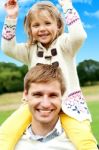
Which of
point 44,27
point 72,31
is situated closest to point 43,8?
point 44,27

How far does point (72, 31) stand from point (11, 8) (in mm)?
453

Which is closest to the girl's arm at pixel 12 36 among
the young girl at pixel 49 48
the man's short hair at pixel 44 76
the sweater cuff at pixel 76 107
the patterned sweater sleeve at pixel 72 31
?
the young girl at pixel 49 48

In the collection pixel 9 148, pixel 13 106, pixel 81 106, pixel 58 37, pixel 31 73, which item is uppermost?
pixel 58 37

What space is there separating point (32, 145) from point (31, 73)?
39 cm

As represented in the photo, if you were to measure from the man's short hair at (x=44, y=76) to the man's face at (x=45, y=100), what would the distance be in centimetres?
2

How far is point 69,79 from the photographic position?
10.3ft

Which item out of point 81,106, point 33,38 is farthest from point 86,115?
point 33,38

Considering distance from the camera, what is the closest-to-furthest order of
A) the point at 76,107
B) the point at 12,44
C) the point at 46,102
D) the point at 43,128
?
the point at 46,102 < the point at 43,128 < the point at 76,107 < the point at 12,44

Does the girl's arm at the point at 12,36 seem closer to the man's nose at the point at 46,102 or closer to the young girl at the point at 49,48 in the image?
the young girl at the point at 49,48

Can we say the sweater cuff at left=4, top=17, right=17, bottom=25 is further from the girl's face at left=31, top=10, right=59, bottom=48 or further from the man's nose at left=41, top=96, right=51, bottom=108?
the man's nose at left=41, top=96, right=51, bottom=108

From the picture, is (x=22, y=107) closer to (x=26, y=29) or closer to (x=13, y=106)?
(x=26, y=29)

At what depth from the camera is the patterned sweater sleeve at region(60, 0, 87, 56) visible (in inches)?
121

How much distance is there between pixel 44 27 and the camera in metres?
3.12

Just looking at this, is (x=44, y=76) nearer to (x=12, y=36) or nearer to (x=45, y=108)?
(x=45, y=108)
